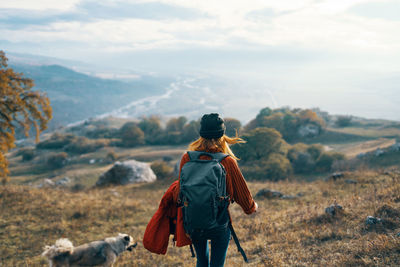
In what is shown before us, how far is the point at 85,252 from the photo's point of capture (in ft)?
19.2

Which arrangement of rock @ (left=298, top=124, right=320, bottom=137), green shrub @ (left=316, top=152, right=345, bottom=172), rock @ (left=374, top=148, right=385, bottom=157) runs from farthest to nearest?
rock @ (left=298, top=124, right=320, bottom=137) → green shrub @ (left=316, top=152, right=345, bottom=172) → rock @ (left=374, top=148, right=385, bottom=157)

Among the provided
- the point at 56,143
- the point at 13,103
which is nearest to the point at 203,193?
the point at 13,103

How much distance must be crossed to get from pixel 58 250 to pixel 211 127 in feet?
15.1

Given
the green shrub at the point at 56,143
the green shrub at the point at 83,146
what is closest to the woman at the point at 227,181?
the green shrub at the point at 83,146

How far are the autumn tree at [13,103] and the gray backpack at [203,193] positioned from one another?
1518 cm

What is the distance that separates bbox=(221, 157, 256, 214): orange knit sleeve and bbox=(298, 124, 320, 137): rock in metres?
64.2

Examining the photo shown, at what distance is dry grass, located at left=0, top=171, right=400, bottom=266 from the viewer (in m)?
5.23

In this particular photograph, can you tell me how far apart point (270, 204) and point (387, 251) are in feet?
24.5

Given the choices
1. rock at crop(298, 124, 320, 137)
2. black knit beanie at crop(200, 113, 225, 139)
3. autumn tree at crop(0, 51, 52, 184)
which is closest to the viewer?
black knit beanie at crop(200, 113, 225, 139)

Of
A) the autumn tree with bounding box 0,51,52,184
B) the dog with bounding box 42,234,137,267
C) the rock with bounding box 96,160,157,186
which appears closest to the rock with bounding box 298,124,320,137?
the rock with bounding box 96,160,157,186

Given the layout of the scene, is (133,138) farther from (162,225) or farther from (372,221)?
(162,225)

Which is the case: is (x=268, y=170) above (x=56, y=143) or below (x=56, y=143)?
above

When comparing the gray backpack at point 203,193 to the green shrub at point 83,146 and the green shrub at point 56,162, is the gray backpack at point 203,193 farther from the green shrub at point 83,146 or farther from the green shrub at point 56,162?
the green shrub at point 83,146

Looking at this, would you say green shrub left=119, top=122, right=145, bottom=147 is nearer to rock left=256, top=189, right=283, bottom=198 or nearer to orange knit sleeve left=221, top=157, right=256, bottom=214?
rock left=256, top=189, right=283, bottom=198
